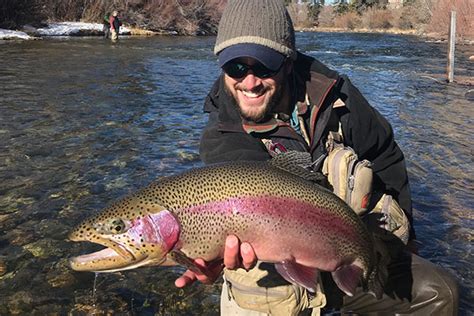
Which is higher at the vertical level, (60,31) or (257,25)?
(60,31)

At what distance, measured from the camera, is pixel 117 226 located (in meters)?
1.89

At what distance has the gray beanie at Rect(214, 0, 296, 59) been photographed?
237 centimetres

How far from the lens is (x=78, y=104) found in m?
9.05

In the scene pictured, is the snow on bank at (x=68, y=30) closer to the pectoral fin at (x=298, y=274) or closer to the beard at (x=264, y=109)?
the beard at (x=264, y=109)

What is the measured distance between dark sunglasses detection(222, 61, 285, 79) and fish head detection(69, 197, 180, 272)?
845 mm

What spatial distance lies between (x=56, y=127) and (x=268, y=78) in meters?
5.58

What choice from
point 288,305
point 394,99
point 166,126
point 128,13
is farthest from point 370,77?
point 128,13

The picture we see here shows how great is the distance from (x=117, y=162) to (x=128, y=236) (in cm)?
418

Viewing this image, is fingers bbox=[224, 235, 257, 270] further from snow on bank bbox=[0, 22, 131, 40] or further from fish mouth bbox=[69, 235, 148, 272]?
snow on bank bbox=[0, 22, 131, 40]

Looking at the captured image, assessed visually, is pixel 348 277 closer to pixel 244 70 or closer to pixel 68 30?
pixel 244 70

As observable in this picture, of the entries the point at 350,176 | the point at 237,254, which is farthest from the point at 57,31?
the point at 237,254

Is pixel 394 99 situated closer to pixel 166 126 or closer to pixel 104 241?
pixel 166 126

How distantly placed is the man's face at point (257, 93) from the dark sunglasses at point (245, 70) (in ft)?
0.06

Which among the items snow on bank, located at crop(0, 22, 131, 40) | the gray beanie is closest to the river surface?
the gray beanie
